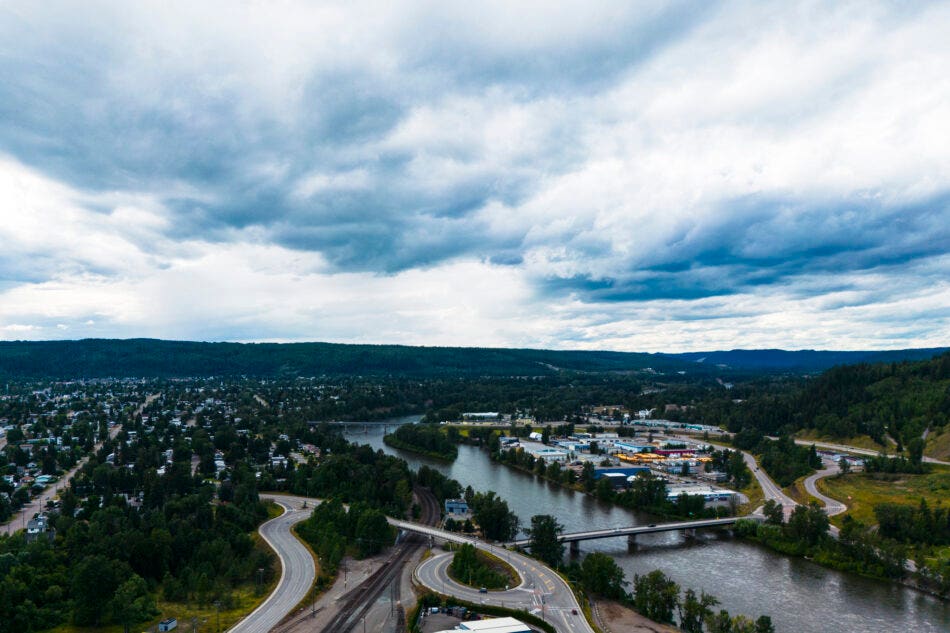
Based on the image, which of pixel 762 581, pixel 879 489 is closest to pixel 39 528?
pixel 762 581

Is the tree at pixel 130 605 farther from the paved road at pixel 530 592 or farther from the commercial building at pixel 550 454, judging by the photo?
the commercial building at pixel 550 454

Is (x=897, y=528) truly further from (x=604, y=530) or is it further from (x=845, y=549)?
(x=604, y=530)

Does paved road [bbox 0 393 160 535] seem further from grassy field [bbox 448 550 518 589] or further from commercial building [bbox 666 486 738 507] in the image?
commercial building [bbox 666 486 738 507]

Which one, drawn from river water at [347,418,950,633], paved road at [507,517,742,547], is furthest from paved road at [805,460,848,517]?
river water at [347,418,950,633]

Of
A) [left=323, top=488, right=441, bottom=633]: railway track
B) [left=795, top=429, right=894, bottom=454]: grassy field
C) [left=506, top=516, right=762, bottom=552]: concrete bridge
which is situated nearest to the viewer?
[left=323, top=488, right=441, bottom=633]: railway track

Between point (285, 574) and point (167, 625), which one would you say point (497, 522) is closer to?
point (285, 574)

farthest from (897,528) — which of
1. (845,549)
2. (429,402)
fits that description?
(429,402)

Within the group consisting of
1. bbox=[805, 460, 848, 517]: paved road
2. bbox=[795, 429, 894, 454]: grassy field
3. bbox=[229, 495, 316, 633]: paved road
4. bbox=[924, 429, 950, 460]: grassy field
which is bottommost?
bbox=[229, 495, 316, 633]: paved road
